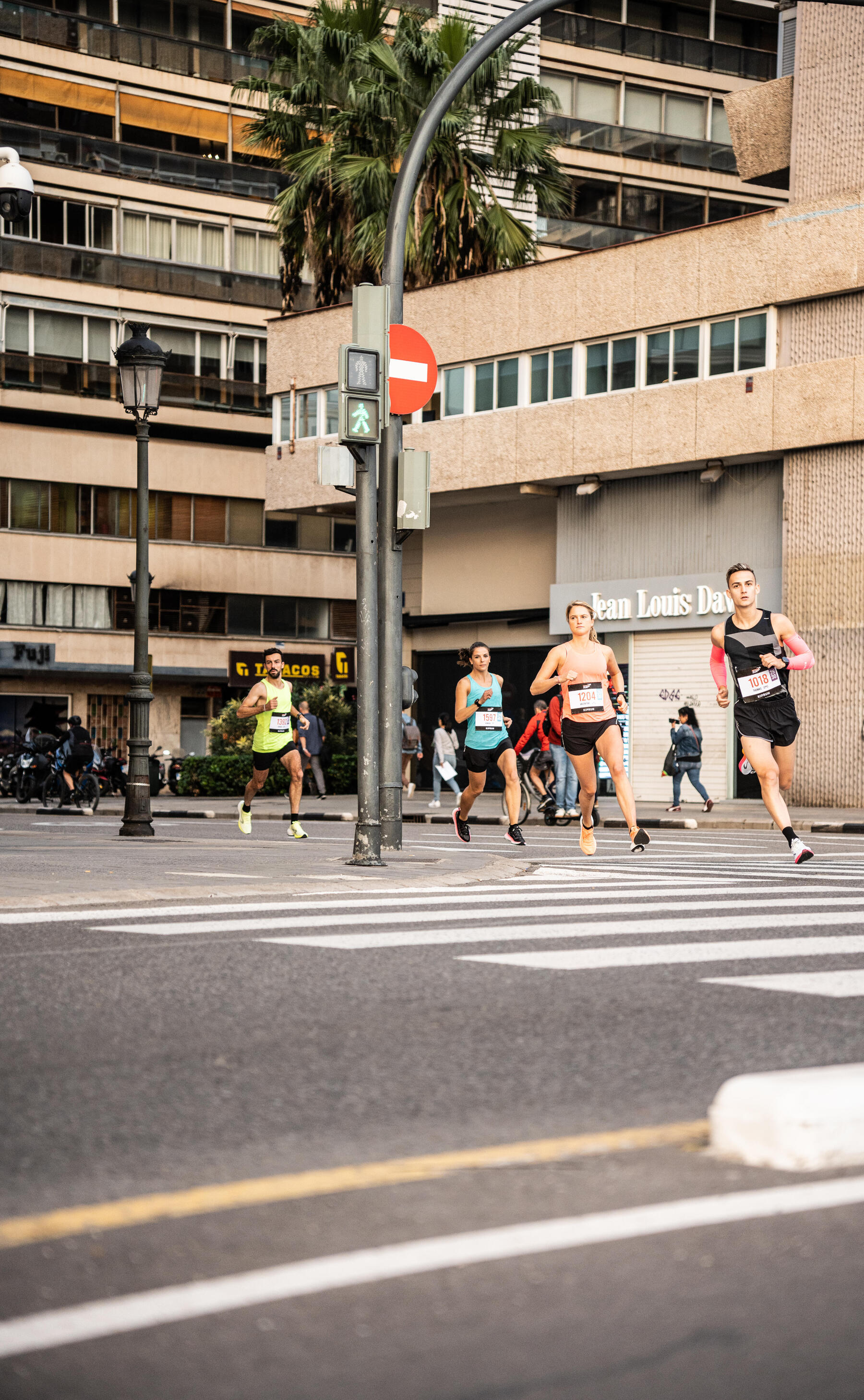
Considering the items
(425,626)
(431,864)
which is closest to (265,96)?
(425,626)

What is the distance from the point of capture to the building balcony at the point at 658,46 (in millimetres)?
52688

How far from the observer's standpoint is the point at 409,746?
33.5 metres

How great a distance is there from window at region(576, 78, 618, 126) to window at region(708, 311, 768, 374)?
78.4 feet

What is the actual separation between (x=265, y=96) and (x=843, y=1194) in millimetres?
54974

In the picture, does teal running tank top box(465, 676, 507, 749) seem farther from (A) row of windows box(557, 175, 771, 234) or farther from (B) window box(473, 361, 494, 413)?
(A) row of windows box(557, 175, 771, 234)

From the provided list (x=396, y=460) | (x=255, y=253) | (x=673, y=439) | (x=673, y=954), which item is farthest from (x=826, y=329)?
(x=255, y=253)

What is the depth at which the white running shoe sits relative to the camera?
1331cm

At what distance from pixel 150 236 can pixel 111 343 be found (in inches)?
135

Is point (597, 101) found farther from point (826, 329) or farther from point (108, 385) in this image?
point (826, 329)

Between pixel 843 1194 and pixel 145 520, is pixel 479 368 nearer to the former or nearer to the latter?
pixel 145 520

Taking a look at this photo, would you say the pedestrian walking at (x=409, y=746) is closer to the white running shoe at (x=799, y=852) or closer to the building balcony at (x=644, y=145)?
the white running shoe at (x=799, y=852)

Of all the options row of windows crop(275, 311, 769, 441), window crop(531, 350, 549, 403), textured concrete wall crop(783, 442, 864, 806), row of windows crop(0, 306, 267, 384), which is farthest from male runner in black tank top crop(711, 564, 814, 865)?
row of windows crop(0, 306, 267, 384)

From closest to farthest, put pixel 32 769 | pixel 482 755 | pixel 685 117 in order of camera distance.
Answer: pixel 482 755 → pixel 32 769 → pixel 685 117

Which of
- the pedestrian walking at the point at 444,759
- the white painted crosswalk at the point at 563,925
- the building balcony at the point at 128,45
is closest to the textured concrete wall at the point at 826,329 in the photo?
the pedestrian walking at the point at 444,759
